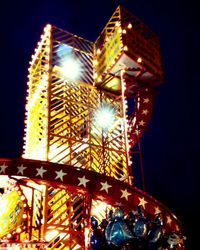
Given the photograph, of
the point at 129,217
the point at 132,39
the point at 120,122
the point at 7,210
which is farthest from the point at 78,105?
the point at 129,217

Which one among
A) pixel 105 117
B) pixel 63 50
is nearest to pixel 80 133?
pixel 105 117

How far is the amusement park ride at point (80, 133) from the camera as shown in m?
8.41

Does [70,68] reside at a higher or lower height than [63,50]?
lower

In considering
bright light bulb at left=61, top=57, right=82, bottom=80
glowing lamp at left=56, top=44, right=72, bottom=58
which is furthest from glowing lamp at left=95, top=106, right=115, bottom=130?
glowing lamp at left=56, top=44, right=72, bottom=58

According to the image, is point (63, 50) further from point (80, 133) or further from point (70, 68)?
point (80, 133)

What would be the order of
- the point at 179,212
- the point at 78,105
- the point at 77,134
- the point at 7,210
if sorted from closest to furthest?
1. the point at 7,210
2. the point at 77,134
3. the point at 78,105
4. the point at 179,212

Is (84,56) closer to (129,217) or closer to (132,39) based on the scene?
(132,39)

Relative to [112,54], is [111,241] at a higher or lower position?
lower

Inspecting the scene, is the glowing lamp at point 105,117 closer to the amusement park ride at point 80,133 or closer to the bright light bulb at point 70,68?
the amusement park ride at point 80,133

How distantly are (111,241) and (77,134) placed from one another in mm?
7604

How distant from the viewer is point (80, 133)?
13.0 m

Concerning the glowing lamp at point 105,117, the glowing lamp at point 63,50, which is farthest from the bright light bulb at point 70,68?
the glowing lamp at point 105,117

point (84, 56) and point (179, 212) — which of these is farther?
point (179, 212)

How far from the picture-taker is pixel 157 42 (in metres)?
15.0
